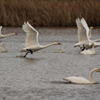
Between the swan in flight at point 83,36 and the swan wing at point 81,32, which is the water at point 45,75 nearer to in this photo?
the swan in flight at point 83,36

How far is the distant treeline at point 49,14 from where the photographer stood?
29.1 metres

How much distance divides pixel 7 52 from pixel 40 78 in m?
6.78

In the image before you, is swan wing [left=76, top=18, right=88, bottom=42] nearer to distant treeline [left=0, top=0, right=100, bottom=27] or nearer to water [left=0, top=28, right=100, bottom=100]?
water [left=0, top=28, right=100, bottom=100]

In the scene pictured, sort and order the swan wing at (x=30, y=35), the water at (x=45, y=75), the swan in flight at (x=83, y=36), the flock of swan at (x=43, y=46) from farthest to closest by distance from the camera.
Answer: the swan in flight at (x=83, y=36), the swan wing at (x=30, y=35), the flock of swan at (x=43, y=46), the water at (x=45, y=75)

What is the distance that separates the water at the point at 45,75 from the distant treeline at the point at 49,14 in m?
10.3

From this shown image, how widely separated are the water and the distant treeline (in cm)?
1026

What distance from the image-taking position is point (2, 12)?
96.5ft

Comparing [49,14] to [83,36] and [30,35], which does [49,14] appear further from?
[30,35]

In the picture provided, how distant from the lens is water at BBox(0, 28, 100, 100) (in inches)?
354

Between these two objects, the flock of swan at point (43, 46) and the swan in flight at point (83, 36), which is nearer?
the flock of swan at point (43, 46)

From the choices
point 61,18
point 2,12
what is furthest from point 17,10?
point 61,18

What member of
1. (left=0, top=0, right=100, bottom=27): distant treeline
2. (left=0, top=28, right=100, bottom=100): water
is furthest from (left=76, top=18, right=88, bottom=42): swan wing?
(left=0, top=0, right=100, bottom=27): distant treeline

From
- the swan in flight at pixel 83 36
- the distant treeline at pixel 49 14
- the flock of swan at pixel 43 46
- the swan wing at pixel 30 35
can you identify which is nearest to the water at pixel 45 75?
the flock of swan at pixel 43 46

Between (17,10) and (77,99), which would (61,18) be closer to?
(17,10)
